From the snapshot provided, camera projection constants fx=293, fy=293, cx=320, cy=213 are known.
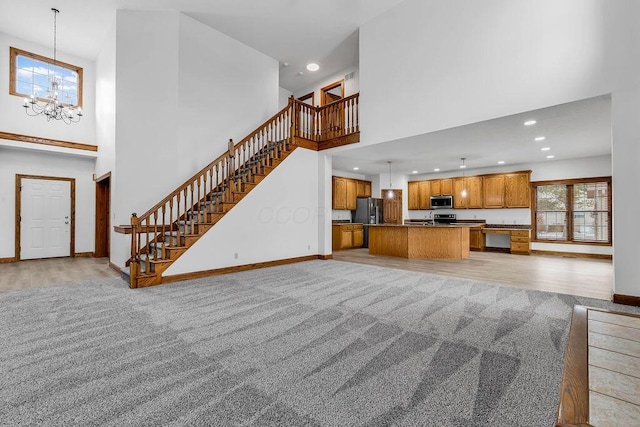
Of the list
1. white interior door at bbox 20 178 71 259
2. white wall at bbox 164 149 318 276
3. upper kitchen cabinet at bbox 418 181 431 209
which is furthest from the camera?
upper kitchen cabinet at bbox 418 181 431 209

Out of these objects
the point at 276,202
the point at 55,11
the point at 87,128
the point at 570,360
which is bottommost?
the point at 570,360

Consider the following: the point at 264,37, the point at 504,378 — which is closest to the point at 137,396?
the point at 504,378

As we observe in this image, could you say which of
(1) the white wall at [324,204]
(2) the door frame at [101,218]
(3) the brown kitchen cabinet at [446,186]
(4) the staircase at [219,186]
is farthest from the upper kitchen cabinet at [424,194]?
(2) the door frame at [101,218]

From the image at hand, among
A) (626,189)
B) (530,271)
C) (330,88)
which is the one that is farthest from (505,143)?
(330,88)

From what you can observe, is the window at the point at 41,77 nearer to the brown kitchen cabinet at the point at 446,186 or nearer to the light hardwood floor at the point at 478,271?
the light hardwood floor at the point at 478,271

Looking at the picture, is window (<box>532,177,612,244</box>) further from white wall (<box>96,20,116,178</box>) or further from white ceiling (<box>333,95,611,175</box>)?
white wall (<box>96,20,116,178</box>)

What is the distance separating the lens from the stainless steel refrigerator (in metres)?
10.2

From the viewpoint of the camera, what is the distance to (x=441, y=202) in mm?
10344

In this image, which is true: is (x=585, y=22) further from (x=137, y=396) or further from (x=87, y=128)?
(x=87, y=128)

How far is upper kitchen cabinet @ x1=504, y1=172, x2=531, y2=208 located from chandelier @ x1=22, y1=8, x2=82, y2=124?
37.1 ft

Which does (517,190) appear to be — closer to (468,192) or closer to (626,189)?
(468,192)

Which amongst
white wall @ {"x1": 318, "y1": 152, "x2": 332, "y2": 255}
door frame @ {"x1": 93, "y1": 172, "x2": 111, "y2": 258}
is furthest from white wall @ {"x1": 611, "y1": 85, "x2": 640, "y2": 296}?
door frame @ {"x1": 93, "y1": 172, "x2": 111, "y2": 258}

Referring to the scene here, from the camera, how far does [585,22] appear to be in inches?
150

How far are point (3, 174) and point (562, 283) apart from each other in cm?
1156
